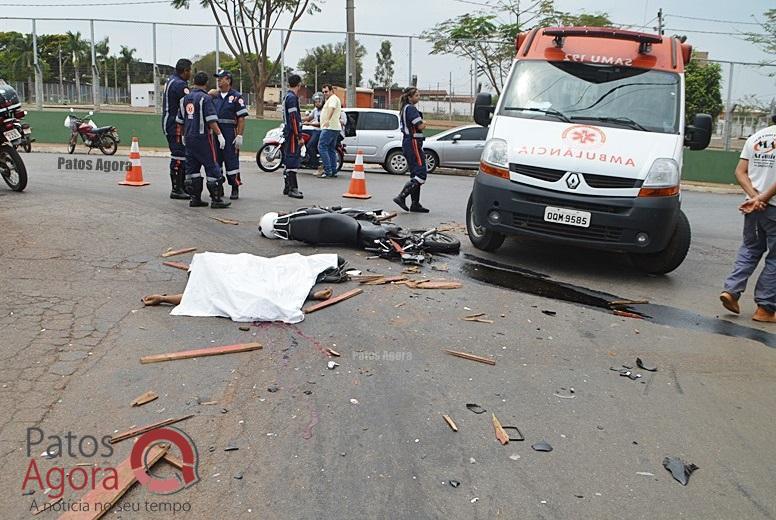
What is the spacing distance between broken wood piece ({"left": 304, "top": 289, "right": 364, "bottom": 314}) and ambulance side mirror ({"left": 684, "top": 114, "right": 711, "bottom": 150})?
427cm

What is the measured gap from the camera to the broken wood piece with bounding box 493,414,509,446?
3346 millimetres

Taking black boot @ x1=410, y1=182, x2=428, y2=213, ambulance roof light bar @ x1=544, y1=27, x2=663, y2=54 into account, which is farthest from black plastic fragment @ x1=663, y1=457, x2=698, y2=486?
black boot @ x1=410, y1=182, x2=428, y2=213

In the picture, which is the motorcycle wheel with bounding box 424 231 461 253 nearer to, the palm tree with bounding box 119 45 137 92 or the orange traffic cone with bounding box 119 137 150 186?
the orange traffic cone with bounding box 119 137 150 186

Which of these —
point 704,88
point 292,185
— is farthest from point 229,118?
point 704,88

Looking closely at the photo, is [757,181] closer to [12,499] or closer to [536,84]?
[536,84]

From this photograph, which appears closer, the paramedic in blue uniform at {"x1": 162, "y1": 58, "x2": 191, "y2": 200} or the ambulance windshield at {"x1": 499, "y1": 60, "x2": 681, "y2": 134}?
the ambulance windshield at {"x1": 499, "y1": 60, "x2": 681, "y2": 134}

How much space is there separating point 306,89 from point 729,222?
48.7 feet

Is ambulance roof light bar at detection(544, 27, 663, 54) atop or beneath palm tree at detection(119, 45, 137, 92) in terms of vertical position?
beneath

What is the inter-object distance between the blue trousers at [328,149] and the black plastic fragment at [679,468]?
39.1ft

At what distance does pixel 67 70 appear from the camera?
72.4ft

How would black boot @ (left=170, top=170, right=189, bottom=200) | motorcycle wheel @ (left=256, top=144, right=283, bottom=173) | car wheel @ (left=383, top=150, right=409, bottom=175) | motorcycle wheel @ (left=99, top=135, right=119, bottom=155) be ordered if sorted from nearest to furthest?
1. black boot @ (left=170, top=170, right=189, bottom=200)
2. motorcycle wheel @ (left=256, top=144, right=283, bottom=173)
3. car wheel @ (left=383, top=150, right=409, bottom=175)
4. motorcycle wheel @ (left=99, top=135, right=119, bottom=155)

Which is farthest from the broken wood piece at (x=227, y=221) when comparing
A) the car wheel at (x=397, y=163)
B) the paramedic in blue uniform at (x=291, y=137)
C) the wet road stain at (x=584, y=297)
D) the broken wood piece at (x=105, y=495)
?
the car wheel at (x=397, y=163)

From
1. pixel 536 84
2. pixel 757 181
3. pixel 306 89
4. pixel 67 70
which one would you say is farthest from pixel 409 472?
pixel 67 70

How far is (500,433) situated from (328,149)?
39.3 feet
